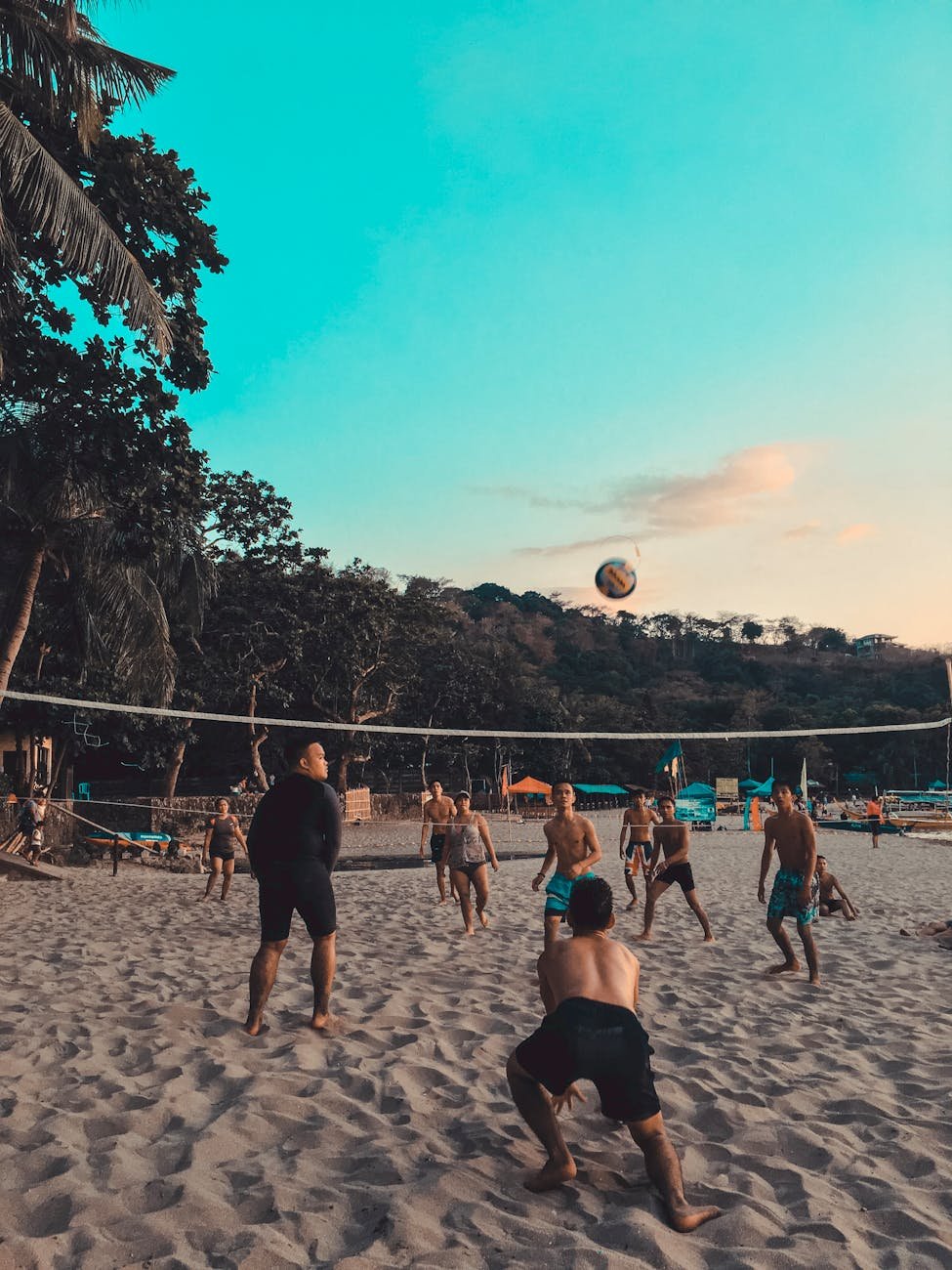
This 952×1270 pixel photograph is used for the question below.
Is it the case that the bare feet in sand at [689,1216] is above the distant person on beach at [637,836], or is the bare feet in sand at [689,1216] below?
below

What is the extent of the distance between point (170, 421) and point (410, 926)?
25.9 feet

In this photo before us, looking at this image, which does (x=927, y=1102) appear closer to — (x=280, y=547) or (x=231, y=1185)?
(x=231, y=1185)

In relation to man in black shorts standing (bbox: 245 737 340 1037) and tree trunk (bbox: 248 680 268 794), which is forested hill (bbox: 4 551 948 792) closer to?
tree trunk (bbox: 248 680 268 794)

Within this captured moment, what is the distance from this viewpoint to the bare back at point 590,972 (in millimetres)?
3092

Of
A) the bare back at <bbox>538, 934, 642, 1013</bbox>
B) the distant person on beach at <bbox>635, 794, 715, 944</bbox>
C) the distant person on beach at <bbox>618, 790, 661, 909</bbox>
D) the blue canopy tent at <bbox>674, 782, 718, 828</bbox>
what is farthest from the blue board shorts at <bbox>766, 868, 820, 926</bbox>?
the blue canopy tent at <bbox>674, 782, 718, 828</bbox>

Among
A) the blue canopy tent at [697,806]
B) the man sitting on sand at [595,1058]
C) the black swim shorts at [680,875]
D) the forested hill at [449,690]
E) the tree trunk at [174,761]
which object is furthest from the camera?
the blue canopy tent at [697,806]

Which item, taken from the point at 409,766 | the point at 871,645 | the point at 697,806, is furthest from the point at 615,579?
the point at 871,645

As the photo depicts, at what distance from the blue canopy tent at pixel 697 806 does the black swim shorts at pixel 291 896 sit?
86.4ft

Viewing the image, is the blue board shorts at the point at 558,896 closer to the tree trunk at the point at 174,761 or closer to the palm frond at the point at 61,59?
the palm frond at the point at 61,59

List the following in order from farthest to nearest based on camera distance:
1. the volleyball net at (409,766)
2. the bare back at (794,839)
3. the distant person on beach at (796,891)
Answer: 1. the volleyball net at (409,766)
2. the bare back at (794,839)
3. the distant person on beach at (796,891)

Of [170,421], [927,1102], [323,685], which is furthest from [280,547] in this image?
[927,1102]

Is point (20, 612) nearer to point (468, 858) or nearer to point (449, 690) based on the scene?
point (468, 858)

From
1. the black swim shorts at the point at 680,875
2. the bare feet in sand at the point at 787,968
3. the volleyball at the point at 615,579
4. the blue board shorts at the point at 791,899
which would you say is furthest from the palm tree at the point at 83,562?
the bare feet in sand at the point at 787,968

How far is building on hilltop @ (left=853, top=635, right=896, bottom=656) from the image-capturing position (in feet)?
390
